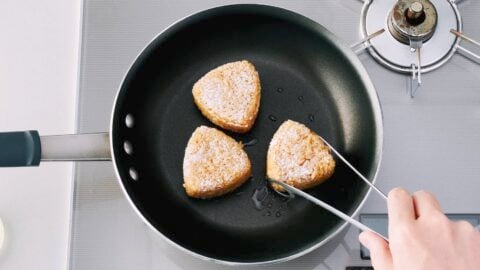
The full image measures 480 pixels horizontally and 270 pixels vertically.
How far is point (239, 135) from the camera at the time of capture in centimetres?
90

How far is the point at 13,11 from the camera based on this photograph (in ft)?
3.26

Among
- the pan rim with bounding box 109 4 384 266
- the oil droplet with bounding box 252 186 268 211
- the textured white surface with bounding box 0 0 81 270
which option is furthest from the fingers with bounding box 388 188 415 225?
the textured white surface with bounding box 0 0 81 270

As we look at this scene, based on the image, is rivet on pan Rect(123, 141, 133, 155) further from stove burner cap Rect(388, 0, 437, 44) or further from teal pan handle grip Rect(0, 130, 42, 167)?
stove burner cap Rect(388, 0, 437, 44)

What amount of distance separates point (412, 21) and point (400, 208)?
36 centimetres

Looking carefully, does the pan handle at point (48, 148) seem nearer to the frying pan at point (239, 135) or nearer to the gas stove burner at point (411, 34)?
the frying pan at point (239, 135)

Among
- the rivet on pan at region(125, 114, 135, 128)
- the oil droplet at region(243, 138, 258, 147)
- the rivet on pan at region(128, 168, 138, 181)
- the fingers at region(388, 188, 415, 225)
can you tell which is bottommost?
the rivet on pan at region(128, 168, 138, 181)

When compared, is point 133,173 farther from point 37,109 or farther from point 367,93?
point 367,93

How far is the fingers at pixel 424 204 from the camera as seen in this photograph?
67 centimetres

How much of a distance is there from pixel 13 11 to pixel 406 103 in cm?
65

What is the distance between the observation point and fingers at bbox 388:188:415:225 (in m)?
0.67

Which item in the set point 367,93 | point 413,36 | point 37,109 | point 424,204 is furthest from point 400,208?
point 37,109

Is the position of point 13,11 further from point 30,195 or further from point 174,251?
point 174,251

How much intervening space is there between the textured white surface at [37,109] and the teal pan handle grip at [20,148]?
0.41ft

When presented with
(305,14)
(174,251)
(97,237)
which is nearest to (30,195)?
(97,237)
